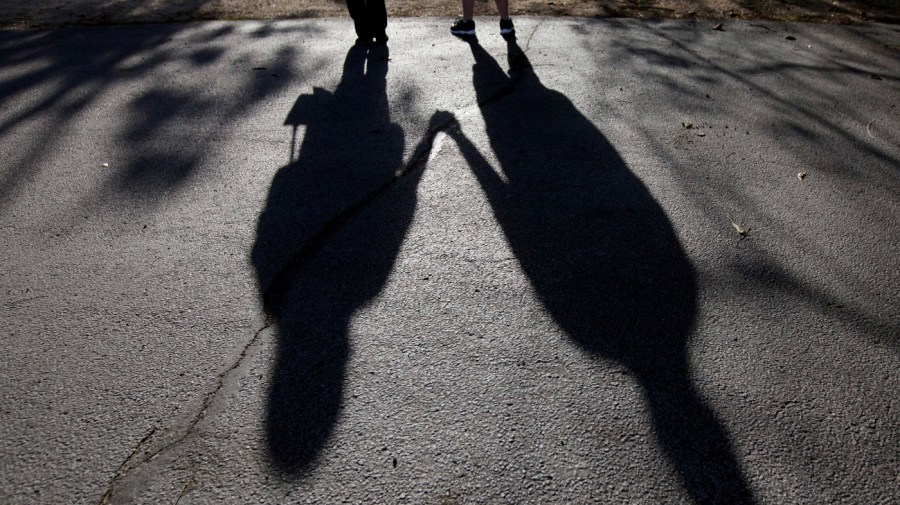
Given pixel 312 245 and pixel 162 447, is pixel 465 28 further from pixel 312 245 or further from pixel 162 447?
pixel 162 447

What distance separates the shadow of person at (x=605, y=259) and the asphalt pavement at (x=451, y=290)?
1cm

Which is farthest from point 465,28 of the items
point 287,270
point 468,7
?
point 287,270

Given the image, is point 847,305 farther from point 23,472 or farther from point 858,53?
point 858,53

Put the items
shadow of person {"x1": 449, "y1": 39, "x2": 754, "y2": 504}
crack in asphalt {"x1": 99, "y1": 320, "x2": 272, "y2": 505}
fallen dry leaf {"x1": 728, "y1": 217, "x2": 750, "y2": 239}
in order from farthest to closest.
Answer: fallen dry leaf {"x1": 728, "y1": 217, "x2": 750, "y2": 239} → shadow of person {"x1": 449, "y1": 39, "x2": 754, "y2": 504} → crack in asphalt {"x1": 99, "y1": 320, "x2": 272, "y2": 505}

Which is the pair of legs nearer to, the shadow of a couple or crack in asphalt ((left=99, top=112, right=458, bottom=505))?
the shadow of a couple

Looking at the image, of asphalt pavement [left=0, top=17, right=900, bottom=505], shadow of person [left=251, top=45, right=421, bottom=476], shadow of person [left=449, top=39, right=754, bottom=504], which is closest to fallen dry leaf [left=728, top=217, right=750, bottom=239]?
asphalt pavement [left=0, top=17, right=900, bottom=505]

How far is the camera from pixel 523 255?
127 inches

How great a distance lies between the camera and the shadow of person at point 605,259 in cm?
225

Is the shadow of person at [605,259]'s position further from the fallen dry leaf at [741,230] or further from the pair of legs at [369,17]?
the pair of legs at [369,17]

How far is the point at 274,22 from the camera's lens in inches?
302

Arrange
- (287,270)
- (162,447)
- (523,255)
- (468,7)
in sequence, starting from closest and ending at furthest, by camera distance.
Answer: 1. (162,447)
2. (287,270)
3. (523,255)
4. (468,7)

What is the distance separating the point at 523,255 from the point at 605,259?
42 centimetres

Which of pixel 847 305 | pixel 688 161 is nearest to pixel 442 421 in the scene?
pixel 847 305

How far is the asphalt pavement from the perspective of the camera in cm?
214
